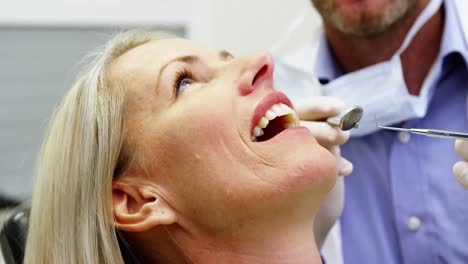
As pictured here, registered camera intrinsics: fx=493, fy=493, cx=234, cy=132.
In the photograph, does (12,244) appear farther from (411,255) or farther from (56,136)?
(411,255)

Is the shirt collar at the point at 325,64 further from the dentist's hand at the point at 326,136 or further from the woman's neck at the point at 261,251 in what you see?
the woman's neck at the point at 261,251

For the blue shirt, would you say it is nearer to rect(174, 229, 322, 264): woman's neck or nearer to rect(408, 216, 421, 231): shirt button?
rect(408, 216, 421, 231): shirt button

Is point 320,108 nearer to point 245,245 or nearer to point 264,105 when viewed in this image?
point 264,105

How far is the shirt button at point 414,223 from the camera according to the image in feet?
4.14

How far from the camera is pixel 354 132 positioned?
1.38m

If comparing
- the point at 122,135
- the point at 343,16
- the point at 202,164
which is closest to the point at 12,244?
the point at 122,135

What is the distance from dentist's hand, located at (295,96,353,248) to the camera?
1.10 m

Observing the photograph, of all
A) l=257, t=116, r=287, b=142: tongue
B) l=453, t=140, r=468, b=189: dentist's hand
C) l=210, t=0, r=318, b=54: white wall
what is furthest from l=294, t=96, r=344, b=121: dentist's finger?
l=210, t=0, r=318, b=54: white wall

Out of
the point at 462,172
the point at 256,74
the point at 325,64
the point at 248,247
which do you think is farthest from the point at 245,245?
the point at 325,64

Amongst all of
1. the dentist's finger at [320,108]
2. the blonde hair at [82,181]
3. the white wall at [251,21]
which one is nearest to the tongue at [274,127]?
the dentist's finger at [320,108]

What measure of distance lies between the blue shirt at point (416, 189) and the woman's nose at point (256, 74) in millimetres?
541

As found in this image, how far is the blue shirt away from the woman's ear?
65 centimetres

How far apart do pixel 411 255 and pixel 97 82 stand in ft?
2.89

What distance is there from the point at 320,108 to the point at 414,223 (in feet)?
1.36
